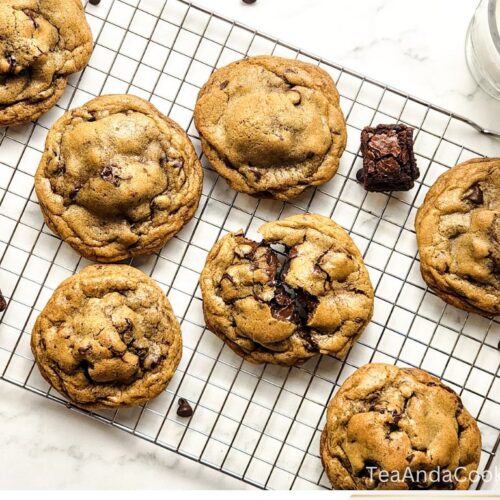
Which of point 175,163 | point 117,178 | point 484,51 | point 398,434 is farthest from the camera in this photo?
point 484,51

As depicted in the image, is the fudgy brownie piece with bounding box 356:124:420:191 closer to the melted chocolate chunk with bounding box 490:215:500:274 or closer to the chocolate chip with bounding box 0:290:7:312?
the melted chocolate chunk with bounding box 490:215:500:274

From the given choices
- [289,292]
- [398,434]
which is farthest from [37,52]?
[398,434]

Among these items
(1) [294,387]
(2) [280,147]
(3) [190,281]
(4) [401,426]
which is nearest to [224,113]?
(2) [280,147]

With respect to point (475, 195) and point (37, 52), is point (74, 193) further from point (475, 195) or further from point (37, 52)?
point (475, 195)

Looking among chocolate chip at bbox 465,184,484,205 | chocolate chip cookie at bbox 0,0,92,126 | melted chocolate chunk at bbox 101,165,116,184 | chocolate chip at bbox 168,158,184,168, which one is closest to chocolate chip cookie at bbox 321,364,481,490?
chocolate chip at bbox 465,184,484,205

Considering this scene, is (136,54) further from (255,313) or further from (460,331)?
(460,331)

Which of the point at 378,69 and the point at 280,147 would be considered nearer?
the point at 280,147
